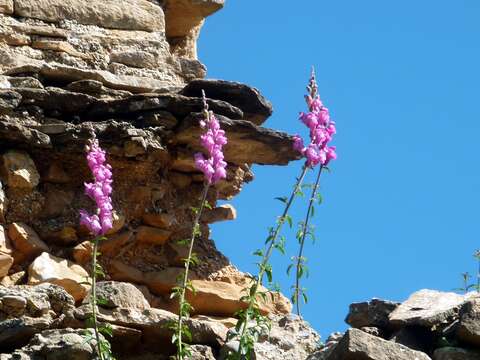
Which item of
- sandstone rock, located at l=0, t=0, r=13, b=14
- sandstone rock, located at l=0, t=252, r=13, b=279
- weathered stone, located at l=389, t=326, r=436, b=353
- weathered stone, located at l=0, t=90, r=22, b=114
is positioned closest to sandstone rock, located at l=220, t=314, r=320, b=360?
weathered stone, located at l=389, t=326, r=436, b=353

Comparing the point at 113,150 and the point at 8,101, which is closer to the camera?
the point at 8,101

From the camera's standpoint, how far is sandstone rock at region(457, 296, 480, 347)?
8023 mm

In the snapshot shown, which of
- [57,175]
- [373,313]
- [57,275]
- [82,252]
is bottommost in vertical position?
[373,313]

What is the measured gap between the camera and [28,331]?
8445mm

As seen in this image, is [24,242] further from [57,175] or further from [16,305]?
[16,305]

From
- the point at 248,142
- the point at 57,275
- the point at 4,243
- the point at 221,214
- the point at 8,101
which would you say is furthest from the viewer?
the point at 221,214

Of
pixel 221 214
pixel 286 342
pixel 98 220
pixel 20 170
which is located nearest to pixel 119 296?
pixel 98 220

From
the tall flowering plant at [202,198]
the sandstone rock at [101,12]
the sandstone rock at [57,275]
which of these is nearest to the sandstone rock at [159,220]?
the sandstone rock at [57,275]

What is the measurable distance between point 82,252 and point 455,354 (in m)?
4.44

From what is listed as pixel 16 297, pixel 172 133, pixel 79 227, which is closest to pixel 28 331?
pixel 16 297

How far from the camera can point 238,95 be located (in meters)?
12.5

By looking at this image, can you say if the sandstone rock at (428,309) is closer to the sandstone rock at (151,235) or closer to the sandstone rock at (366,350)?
the sandstone rock at (366,350)

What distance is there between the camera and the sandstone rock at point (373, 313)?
937 centimetres

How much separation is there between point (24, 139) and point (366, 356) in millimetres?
5103
